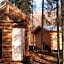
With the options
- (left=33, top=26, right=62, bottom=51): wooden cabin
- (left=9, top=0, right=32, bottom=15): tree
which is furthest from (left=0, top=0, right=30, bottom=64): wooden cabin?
(left=9, top=0, right=32, bottom=15): tree

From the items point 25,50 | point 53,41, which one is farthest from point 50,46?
point 25,50

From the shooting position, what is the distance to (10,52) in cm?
1580

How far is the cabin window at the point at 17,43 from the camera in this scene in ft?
52.0

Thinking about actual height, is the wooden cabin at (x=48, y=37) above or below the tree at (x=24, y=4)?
below

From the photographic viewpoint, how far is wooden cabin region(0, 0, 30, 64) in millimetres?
15781

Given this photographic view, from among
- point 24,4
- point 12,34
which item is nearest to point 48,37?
point 24,4

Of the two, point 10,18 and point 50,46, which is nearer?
point 10,18

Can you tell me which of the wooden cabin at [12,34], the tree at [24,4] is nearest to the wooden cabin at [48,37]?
the tree at [24,4]

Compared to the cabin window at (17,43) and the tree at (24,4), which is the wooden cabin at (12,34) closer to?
the cabin window at (17,43)

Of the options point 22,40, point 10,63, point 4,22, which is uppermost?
point 4,22

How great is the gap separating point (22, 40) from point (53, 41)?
43.4 feet

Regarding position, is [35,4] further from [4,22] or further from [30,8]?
[4,22]

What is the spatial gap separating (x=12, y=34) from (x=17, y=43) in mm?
753

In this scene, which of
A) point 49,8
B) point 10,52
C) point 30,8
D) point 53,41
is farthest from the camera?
point 30,8
